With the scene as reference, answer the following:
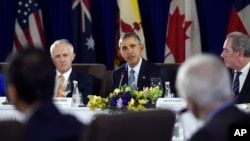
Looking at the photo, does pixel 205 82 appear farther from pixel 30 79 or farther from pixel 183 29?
pixel 183 29

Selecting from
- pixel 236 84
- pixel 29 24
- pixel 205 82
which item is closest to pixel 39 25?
pixel 29 24

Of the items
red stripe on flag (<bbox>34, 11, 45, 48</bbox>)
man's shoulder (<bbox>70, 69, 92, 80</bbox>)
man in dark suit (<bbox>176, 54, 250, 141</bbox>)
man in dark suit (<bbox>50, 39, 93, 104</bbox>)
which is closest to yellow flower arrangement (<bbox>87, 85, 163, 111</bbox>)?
man in dark suit (<bbox>50, 39, 93, 104</bbox>)

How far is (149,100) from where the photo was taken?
5.39 m

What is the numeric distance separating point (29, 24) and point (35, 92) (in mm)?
6429

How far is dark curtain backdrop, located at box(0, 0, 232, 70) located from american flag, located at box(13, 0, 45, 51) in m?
0.07

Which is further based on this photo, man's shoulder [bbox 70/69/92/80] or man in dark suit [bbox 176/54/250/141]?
man's shoulder [bbox 70/69/92/80]

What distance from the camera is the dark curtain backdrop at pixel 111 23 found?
28.2ft

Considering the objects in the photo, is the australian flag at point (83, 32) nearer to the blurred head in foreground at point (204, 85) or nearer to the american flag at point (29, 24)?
the american flag at point (29, 24)

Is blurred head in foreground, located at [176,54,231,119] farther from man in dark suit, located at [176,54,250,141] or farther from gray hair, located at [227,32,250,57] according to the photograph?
gray hair, located at [227,32,250,57]

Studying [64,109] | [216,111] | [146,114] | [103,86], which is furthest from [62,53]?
[216,111]

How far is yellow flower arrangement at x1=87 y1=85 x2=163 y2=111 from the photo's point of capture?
529cm

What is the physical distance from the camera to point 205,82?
2.55 metres

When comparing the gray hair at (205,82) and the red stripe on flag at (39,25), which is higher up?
the red stripe on flag at (39,25)

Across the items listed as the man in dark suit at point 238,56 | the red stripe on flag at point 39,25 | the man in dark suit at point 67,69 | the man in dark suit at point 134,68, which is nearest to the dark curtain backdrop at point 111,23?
the red stripe on flag at point 39,25
